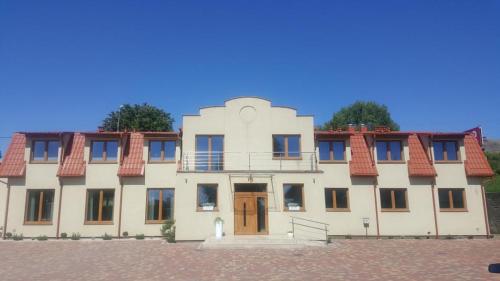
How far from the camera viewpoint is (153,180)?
964 inches

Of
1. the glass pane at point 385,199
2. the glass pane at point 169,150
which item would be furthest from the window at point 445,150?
the glass pane at point 169,150

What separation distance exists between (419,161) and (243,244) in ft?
42.4

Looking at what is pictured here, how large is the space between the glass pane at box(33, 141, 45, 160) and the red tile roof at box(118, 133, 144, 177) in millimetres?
5049

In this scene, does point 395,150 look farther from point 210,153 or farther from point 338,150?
point 210,153

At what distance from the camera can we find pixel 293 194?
74.2 feet

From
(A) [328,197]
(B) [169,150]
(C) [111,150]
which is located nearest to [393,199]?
(A) [328,197]

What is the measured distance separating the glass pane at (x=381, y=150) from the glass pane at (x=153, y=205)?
14.0 metres

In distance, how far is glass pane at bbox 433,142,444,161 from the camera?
25.3 m

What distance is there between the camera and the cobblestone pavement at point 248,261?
12.7 m

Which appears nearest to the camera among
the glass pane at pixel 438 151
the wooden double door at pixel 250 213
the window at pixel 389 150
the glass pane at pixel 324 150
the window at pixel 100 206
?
the wooden double door at pixel 250 213

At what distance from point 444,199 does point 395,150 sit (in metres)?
4.15

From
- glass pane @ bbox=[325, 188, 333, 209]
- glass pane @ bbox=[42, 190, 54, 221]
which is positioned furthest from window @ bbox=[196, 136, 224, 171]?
glass pane @ bbox=[42, 190, 54, 221]

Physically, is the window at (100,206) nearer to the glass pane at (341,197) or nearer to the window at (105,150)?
the window at (105,150)

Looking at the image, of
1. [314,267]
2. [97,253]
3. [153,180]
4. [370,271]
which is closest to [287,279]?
[314,267]
